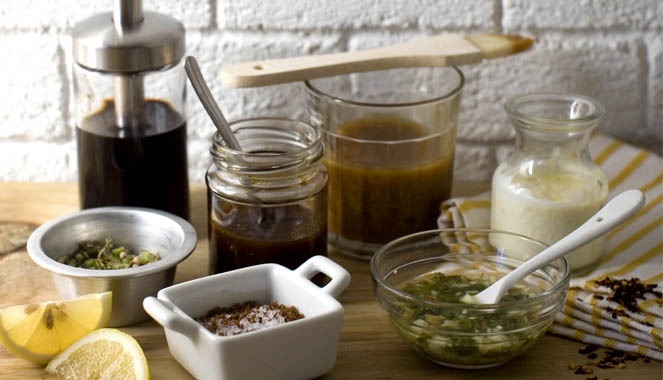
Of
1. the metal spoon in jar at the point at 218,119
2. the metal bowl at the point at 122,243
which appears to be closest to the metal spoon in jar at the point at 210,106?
the metal spoon in jar at the point at 218,119

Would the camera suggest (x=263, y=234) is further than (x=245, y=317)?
Yes

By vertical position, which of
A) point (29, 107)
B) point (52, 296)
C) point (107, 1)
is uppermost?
point (107, 1)

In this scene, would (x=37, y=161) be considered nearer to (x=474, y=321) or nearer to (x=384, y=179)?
(x=384, y=179)

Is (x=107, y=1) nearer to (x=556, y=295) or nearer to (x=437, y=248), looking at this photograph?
(x=437, y=248)

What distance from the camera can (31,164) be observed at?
1.58 metres

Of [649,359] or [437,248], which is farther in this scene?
[437,248]

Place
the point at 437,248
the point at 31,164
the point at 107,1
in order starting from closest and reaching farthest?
the point at 437,248 < the point at 107,1 < the point at 31,164

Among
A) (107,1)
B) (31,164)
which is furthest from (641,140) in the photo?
(31,164)

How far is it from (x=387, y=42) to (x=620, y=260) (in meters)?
0.45

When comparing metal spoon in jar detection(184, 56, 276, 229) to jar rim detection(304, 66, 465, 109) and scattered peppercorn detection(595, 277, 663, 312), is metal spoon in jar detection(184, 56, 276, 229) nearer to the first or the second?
jar rim detection(304, 66, 465, 109)

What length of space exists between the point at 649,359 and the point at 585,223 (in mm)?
152

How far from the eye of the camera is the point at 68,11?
147cm

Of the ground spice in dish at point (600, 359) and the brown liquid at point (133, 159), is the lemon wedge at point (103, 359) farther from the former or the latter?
the ground spice in dish at point (600, 359)

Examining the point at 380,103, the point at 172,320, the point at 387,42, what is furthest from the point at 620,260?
the point at 172,320
